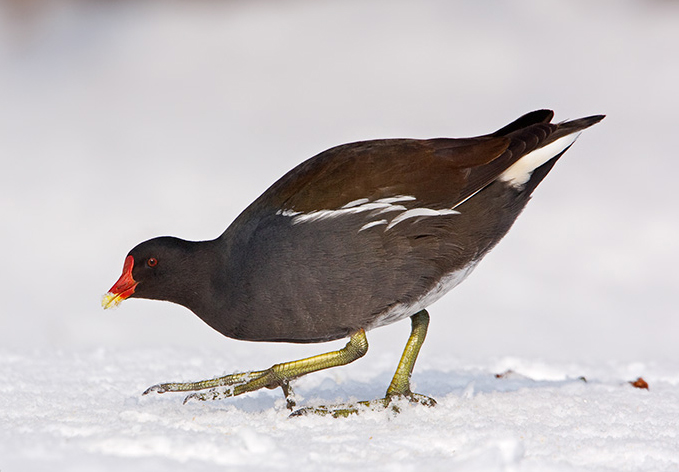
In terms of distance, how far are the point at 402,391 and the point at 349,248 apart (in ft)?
2.29

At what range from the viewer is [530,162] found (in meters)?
3.90

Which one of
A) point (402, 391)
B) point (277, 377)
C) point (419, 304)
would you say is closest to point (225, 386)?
point (277, 377)

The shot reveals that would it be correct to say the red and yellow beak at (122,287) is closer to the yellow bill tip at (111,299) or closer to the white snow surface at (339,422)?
the yellow bill tip at (111,299)

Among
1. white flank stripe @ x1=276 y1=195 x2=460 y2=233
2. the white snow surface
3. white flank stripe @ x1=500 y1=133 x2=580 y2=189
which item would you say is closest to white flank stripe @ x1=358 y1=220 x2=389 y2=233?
white flank stripe @ x1=276 y1=195 x2=460 y2=233

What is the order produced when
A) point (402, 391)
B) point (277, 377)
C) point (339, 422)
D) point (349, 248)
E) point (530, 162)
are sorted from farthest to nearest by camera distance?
point (530, 162) → point (402, 391) → point (277, 377) → point (349, 248) → point (339, 422)

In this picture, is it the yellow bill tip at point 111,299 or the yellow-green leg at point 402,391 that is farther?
the yellow bill tip at point 111,299

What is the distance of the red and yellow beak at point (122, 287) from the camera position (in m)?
3.77

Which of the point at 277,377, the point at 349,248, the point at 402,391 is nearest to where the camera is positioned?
the point at 349,248

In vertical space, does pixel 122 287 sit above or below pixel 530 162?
below

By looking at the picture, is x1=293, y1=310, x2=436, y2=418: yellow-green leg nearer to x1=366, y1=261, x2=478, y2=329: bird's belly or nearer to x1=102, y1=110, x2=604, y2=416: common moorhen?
x1=102, y1=110, x2=604, y2=416: common moorhen

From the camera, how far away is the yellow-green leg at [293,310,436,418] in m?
3.51

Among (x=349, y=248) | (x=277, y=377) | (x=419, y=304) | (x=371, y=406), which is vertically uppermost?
(x=349, y=248)

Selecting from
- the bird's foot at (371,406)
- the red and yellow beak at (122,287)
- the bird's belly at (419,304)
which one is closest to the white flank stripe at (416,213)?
the bird's belly at (419,304)

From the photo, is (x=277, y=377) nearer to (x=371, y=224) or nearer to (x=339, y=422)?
(x=339, y=422)
